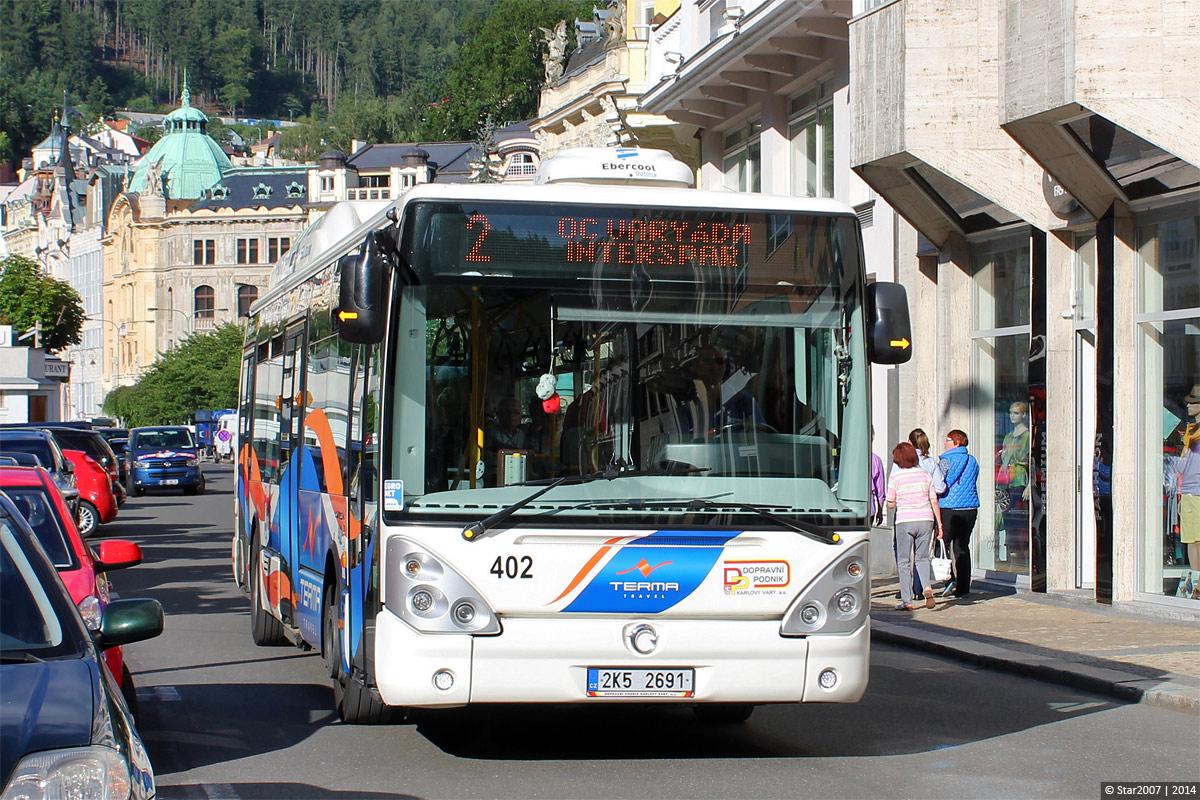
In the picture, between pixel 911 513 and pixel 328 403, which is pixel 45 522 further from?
pixel 911 513

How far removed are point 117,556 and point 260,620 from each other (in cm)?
427

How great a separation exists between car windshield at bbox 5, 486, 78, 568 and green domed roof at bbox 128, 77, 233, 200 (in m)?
115

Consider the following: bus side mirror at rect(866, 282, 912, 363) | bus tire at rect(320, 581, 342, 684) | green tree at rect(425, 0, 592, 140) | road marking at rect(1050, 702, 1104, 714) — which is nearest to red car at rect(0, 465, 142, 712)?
bus tire at rect(320, 581, 342, 684)

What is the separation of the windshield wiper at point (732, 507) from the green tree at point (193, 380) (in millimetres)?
89764

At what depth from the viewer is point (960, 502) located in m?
17.4

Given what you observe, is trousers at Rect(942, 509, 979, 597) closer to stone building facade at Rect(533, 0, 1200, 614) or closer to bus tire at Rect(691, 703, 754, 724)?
stone building facade at Rect(533, 0, 1200, 614)

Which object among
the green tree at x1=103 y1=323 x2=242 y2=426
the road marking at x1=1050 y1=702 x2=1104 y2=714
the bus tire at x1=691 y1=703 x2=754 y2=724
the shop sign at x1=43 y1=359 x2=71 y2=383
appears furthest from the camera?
the green tree at x1=103 y1=323 x2=242 y2=426

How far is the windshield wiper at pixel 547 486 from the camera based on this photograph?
775 centimetres

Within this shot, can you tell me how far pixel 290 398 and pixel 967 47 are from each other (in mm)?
8752

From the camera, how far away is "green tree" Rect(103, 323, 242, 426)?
96.9m

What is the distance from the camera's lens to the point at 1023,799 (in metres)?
7.42

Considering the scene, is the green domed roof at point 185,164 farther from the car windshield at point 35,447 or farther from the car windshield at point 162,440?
the car windshield at point 35,447

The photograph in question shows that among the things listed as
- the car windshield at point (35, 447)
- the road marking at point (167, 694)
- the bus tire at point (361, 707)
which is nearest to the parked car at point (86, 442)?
the car windshield at point (35, 447)

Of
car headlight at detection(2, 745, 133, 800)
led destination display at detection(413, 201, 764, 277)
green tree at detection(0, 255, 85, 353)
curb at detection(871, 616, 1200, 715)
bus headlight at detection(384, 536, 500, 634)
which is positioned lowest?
curb at detection(871, 616, 1200, 715)
